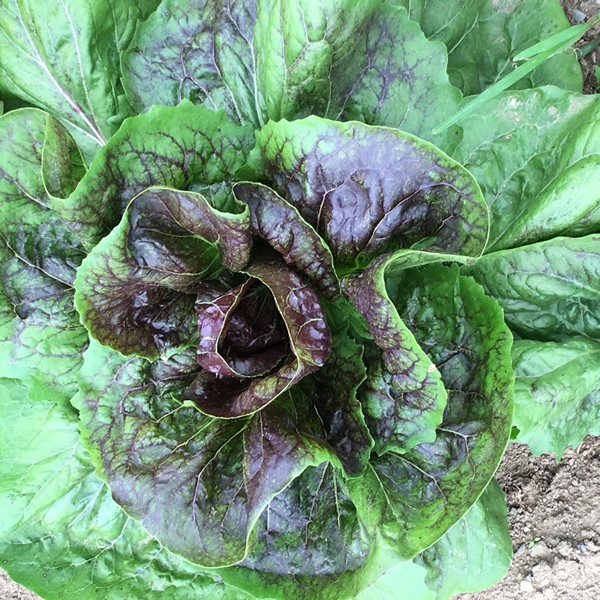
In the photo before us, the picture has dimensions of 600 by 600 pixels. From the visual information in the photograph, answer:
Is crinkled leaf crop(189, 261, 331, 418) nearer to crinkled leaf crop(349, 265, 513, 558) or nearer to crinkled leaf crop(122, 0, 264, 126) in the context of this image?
crinkled leaf crop(349, 265, 513, 558)

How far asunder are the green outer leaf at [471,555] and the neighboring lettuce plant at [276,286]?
231mm

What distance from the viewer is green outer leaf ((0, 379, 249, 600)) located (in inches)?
103

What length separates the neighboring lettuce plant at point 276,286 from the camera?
6.40 ft

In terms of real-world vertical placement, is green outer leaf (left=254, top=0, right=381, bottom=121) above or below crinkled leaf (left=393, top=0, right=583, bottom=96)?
above

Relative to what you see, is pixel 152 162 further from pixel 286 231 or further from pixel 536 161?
pixel 536 161

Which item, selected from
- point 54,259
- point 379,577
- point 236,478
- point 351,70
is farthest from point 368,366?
point 54,259

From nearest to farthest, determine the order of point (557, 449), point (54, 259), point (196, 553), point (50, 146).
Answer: point (50, 146) → point (196, 553) → point (54, 259) → point (557, 449)

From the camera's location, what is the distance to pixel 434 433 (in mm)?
2100

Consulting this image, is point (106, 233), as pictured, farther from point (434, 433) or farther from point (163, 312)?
point (434, 433)

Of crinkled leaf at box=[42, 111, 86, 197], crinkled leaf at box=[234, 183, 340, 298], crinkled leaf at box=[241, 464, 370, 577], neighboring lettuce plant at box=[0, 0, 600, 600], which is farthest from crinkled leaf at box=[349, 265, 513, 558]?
crinkled leaf at box=[42, 111, 86, 197]

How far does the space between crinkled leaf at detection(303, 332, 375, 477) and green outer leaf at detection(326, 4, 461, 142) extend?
67 centimetres

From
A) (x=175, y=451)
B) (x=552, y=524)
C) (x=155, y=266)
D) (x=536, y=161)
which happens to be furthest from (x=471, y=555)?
(x=155, y=266)

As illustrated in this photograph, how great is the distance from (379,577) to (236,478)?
0.60 meters

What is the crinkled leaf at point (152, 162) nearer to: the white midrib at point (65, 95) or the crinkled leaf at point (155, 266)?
the crinkled leaf at point (155, 266)
